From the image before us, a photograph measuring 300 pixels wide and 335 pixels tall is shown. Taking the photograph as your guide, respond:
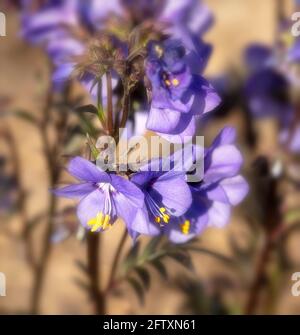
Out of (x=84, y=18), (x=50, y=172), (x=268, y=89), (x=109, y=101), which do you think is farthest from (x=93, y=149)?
(x=268, y=89)

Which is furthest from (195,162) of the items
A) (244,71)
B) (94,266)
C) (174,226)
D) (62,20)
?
(244,71)

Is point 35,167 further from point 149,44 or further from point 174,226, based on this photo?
point 149,44

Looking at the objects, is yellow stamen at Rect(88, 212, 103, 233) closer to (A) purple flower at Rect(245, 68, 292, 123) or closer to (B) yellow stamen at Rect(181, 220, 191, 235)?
(B) yellow stamen at Rect(181, 220, 191, 235)

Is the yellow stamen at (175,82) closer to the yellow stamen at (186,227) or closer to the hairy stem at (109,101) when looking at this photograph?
the hairy stem at (109,101)

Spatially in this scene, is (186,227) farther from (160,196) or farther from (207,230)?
(207,230)

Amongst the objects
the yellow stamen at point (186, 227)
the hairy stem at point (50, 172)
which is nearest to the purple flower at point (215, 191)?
the yellow stamen at point (186, 227)
